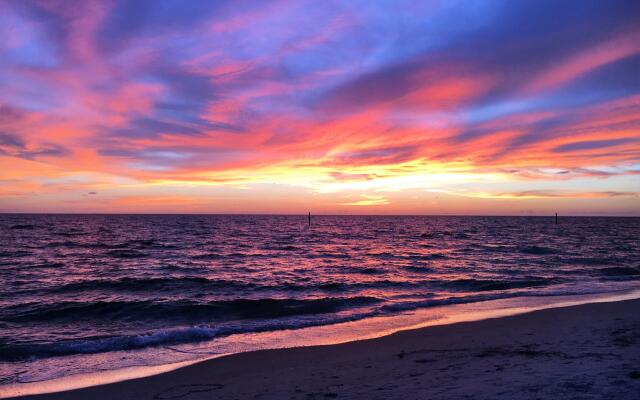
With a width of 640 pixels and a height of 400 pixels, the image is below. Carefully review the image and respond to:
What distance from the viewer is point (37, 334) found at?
1326 cm

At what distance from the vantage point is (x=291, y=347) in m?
11.0

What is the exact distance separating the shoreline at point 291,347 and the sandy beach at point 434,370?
0.46 ft

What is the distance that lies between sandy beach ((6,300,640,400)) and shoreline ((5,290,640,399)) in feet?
0.46

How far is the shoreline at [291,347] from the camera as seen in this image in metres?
8.40

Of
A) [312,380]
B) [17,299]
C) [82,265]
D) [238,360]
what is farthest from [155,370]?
[82,265]

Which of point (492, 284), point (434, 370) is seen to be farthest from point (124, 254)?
point (434, 370)

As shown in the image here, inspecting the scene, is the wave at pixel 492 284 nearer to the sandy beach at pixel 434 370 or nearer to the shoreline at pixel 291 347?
the shoreline at pixel 291 347

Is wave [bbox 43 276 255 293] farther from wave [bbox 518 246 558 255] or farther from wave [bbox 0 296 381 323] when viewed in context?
wave [bbox 518 246 558 255]

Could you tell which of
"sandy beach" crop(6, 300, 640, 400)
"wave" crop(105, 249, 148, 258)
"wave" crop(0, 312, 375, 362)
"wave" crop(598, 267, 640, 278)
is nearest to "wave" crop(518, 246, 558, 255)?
"wave" crop(598, 267, 640, 278)

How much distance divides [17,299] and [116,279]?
570 centimetres

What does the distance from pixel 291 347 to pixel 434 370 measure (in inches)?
158

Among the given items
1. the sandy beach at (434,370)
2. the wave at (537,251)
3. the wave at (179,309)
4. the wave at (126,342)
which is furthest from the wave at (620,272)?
the wave at (126,342)

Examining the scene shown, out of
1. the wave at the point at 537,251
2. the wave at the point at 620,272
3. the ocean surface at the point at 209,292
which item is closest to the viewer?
the ocean surface at the point at 209,292

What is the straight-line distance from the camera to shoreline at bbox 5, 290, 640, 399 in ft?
27.6
